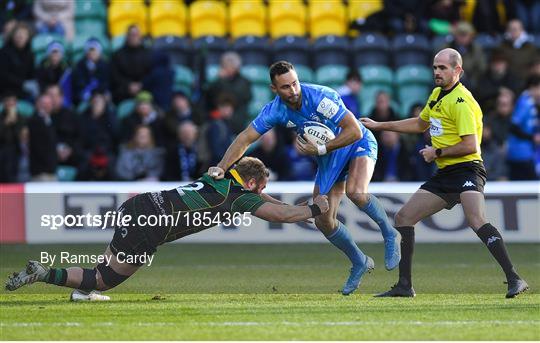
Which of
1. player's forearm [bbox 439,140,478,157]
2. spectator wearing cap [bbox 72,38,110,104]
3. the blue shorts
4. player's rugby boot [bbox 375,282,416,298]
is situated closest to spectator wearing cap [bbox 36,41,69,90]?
spectator wearing cap [bbox 72,38,110,104]

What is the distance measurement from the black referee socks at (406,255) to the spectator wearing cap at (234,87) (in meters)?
7.77

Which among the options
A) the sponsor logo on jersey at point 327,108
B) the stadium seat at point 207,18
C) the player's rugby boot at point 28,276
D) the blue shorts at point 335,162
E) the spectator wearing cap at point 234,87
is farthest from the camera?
the stadium seat at point 207,18

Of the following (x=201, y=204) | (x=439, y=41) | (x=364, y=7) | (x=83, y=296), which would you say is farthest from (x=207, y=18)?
(x=201, y=204)

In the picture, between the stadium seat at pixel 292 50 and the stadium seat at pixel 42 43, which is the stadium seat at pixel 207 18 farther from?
the stadium seat at pixel 42 43

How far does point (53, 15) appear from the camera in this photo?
21.0 m

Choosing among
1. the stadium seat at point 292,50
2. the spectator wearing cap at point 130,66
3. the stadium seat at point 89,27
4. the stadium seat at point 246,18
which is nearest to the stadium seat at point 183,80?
the spectator wearing cap at point 130,66

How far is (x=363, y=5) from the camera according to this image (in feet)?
70.2

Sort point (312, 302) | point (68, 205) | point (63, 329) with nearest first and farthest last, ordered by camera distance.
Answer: point (63, 329) → point (312, 302) → point (68, 205)

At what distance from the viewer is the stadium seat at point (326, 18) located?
21.4 meters

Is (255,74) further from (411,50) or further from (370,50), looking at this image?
(411,50)

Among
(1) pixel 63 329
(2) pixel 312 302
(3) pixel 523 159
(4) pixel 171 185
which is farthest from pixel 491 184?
(1) pixel 63 329

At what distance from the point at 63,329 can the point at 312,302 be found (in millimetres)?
2477

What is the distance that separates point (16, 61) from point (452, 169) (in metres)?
10.2

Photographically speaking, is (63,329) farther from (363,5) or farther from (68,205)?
(363,5)
